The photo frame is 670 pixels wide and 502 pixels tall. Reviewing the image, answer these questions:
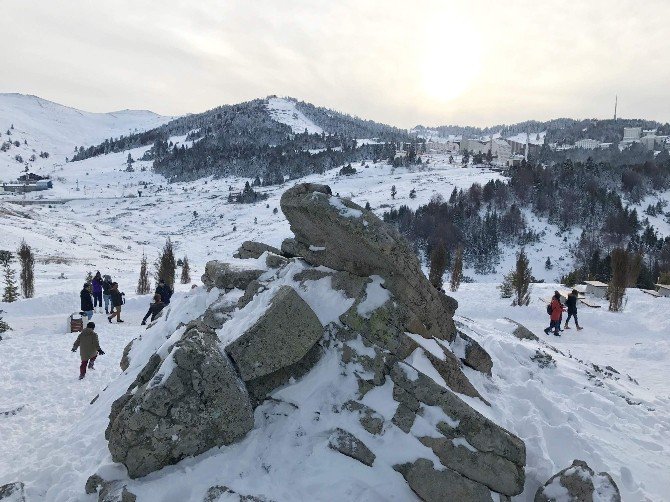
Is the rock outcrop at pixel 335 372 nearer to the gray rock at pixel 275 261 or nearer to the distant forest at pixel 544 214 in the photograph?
the gray rock at pixel 275 261

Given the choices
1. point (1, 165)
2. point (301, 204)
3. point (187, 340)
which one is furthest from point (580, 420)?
point (1, 165)

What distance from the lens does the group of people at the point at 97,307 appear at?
10.2m

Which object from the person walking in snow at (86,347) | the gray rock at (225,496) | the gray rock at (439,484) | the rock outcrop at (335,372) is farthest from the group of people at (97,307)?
the gray rock at (439,484)

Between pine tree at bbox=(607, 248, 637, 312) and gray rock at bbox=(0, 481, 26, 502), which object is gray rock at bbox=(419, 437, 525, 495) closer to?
gray rock at bbox=(0, 481, 26, 502)

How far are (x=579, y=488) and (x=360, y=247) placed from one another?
441 cm

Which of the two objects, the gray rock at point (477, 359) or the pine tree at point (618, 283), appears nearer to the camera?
the gray rock at point (477, 359)

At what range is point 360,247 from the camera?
740 centimetres

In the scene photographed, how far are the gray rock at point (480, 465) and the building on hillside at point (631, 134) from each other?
21373cm

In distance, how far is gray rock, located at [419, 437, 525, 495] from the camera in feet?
18.4

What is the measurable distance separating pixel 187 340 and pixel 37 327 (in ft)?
39.5

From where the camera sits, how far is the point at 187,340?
5941mm

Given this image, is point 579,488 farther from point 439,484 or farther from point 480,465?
point 439,484

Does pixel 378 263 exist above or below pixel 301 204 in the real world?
below

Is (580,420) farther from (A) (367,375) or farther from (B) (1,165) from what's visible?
(B) (1,165)
